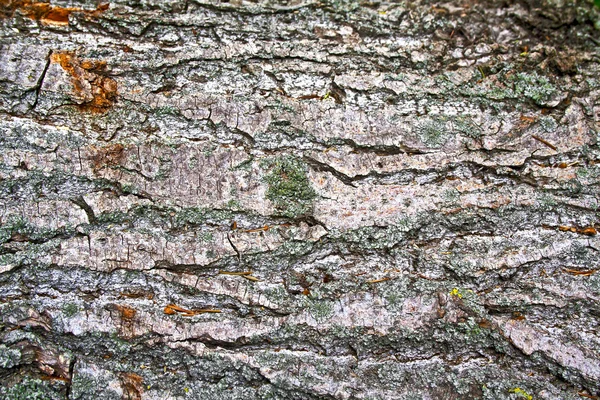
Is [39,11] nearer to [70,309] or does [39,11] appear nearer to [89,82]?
[89,82]

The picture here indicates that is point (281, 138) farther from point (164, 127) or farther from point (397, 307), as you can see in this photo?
point (397, 307)

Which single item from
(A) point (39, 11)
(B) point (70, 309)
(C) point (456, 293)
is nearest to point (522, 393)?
(C) point (456, 293)

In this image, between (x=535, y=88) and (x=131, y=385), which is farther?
(x=535, y=88)

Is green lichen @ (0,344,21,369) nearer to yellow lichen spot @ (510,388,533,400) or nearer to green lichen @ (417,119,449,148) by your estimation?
green lichen @ (417,119,449,148)

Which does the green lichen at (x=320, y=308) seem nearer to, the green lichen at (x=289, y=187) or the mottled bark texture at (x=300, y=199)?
the mottled bark texture at (x=300, y=199)

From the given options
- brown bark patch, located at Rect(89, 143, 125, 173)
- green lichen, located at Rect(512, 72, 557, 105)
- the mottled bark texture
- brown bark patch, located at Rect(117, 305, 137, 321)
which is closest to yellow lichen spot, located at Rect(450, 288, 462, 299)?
the mottled bark texture

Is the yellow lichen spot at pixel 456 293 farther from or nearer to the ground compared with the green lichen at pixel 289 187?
nearer to the ground

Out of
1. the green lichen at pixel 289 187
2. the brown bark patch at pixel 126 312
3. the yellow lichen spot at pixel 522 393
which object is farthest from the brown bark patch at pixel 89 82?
the yellow lichen spot at pixel 522 393
